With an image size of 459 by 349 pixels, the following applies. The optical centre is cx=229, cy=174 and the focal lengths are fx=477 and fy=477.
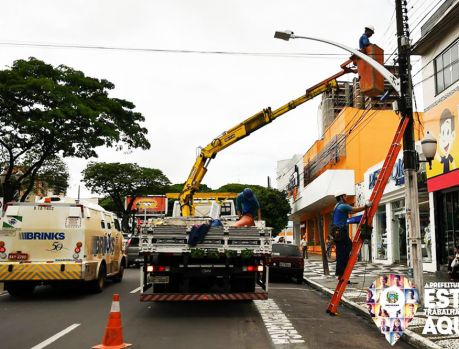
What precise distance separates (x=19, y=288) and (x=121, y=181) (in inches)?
1672

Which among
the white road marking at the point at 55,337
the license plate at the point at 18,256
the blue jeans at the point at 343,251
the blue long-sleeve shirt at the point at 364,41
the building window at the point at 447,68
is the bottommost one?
the white road marking at the point at 55,337

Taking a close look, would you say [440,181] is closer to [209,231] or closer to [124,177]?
[209,231]

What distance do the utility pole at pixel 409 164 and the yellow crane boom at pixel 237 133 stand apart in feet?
17.4

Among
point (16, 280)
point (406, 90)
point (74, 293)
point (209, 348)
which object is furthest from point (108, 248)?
point (406, 90)

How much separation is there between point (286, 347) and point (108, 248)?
8329mm

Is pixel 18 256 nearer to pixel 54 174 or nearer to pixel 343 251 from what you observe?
pixel 343 251

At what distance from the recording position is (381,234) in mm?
25531

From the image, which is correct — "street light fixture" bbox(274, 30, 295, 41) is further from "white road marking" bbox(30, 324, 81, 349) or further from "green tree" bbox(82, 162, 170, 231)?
"green tree" bbox(82, 162, 170, 231)

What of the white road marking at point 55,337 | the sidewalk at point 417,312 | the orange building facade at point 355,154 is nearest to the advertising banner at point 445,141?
the sidewalk at point 417,312

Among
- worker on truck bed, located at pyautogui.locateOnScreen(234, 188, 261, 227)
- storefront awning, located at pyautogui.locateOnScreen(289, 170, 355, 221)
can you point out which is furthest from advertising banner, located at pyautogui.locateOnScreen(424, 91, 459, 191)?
storefront awning, located at pyautogui.locateOnScreen(289, 170, 355, 221)

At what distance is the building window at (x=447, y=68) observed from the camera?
15.6m

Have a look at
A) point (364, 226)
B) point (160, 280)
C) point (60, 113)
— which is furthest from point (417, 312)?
point (60, 113)

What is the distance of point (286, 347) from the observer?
6500mm

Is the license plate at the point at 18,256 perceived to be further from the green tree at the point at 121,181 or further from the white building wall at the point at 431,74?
the green tree at the point at 121,181
